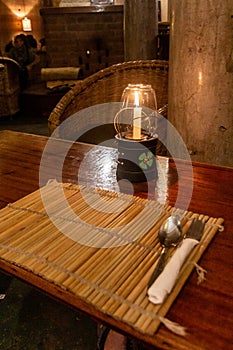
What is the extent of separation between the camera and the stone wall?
6.00 m

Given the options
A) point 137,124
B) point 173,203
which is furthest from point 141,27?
point 173,203

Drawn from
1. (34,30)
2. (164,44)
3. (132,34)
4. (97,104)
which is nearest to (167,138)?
(97,104)

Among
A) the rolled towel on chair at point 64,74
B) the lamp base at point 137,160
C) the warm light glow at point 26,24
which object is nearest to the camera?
the lamp base at point 137,160

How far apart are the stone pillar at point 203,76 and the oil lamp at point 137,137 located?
60cm

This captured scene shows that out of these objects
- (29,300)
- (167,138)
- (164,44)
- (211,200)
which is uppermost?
(164,44)

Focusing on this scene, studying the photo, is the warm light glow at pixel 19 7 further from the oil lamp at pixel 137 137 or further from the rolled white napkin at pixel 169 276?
the rolled white napkin at pixel 169 276

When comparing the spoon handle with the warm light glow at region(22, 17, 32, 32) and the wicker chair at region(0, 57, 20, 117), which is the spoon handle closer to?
the wicker chair at region(0, 57, 20, 117)

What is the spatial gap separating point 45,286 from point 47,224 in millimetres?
215

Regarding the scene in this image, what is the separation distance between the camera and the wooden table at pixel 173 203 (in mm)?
533

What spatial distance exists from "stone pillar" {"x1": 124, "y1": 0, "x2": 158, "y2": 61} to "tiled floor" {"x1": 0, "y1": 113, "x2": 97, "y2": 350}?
281 cm

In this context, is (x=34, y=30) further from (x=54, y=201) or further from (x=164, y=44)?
(x=54, y=201)

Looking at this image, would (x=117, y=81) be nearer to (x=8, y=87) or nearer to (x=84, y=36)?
(x=8, y=87)

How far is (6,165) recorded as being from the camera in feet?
4.22

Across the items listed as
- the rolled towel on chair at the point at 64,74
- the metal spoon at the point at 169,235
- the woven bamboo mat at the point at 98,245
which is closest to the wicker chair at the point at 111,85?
the woven bamboo mat at the point at 98,245
